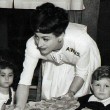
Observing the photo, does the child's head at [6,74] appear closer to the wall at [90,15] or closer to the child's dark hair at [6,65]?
the child's dark hair at [6,65]

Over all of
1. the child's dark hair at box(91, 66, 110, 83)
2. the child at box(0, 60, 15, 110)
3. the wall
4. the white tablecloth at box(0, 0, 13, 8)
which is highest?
the white tablecloth at box(0, 0, 13, 8)

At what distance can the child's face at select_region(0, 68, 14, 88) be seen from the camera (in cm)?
312

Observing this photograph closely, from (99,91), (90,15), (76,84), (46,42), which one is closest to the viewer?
(46,42)

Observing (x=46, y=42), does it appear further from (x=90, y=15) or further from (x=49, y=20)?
(x=90, y=15)

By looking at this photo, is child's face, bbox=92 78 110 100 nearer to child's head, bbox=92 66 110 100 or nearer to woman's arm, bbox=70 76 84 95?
child's head, bbox=92 66 110 100

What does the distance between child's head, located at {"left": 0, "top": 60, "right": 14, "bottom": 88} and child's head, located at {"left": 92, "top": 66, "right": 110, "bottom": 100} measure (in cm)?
79

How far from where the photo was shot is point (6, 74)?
317cm

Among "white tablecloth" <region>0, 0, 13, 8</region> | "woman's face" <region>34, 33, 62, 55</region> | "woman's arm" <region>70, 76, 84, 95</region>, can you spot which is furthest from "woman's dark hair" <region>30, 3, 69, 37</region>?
"white tablecloth" <region>0, 0, 13, 8</region>

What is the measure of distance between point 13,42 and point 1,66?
3.58 ft

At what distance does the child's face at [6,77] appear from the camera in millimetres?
3125

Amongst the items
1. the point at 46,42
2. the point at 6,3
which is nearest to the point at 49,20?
the point at 46,42

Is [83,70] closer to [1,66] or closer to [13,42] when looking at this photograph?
[1,66]

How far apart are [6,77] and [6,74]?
0.11 ft

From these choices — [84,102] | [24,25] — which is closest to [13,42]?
[24,25]
